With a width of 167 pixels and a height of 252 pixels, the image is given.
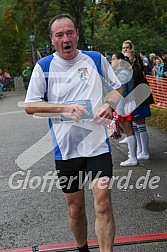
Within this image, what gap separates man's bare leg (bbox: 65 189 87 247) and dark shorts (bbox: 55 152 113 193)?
0.06 metres

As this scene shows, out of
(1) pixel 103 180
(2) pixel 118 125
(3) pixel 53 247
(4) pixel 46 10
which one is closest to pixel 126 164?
(2) pixel 118 125

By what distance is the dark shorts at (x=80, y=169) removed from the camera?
12.8 feet

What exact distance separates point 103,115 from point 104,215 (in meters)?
0.79

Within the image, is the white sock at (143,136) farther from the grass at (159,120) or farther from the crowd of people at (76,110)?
the crowd of people at (76,110)

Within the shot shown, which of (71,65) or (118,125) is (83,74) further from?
(118,125)

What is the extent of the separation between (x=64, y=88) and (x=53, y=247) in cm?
162

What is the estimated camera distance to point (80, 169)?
158 inches

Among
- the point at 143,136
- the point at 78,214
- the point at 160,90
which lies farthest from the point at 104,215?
the point at 160,90

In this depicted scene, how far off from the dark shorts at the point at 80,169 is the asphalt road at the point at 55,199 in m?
0.89

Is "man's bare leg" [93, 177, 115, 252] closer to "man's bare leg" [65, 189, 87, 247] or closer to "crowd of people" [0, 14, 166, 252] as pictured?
"crowd of people" [0, 14, 166, 252]

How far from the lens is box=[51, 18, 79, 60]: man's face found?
389 centimetres

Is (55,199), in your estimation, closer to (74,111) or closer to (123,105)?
(123,105)

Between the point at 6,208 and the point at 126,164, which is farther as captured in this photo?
the point at 126,164

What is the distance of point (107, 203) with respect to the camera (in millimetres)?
3801
